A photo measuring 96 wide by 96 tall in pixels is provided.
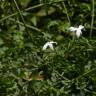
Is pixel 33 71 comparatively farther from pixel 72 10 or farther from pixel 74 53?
pixel 72 10

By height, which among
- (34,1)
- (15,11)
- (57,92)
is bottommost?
(57,92)

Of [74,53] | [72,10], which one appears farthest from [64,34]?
[74,53]

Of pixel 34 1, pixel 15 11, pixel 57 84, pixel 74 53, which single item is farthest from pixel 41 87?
pixel 34 1

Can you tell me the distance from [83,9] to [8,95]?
1.08 metres

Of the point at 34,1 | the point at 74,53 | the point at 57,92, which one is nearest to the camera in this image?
the point at 57,92

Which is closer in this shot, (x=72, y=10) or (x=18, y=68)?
(x=18, y=68)

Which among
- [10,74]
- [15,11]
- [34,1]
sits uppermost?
[34,1]

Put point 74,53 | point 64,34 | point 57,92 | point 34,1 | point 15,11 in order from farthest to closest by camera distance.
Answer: point 34,1 < point 64,34 < point 15,11 < point 74,53 < point 57,92

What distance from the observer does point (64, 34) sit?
4027 millimetres

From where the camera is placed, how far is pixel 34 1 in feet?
14.2

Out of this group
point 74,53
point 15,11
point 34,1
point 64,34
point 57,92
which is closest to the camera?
point 57,92

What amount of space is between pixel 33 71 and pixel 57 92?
12.0 inches

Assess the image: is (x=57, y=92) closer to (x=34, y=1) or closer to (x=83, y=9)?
(x=83, y=9)

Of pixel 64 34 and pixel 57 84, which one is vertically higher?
pixel 64 34
